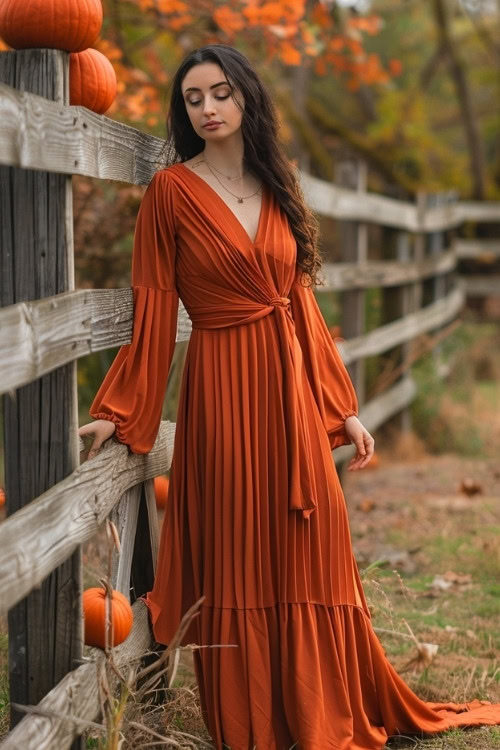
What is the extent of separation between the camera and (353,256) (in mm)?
6820

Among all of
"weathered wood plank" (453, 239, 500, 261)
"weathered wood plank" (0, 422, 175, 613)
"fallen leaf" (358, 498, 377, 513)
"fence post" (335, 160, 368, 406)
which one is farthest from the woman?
"weathered wood plank" (453, 239, 500, 261)

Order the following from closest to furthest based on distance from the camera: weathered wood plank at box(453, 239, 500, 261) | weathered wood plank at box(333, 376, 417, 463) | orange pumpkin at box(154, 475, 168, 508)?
1. orange pumpkin at box(154, 475, 168, 508)
2. weathered wood plank at box(333, 376, 417, 463)
3. weathered wood plank at box(453, 239, 500, 261)

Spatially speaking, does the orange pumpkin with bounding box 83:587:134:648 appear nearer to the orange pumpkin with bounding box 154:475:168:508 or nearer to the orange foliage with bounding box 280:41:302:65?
the orange pumpkin with bounding box 154:475:168:508

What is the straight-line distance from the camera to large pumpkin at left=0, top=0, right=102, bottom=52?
2541 mm

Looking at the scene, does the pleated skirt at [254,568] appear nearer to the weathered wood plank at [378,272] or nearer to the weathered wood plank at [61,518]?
the weathered wood plank at [61,518]

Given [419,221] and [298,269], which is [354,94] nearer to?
[419,221]

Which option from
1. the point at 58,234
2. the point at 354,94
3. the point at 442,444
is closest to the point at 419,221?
the point at 442,444

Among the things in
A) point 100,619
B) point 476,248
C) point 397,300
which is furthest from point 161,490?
point 476,248

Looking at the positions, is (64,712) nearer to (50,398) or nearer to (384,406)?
(50,398)

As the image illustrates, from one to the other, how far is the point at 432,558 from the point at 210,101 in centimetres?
292

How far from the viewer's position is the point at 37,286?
2.37 meters

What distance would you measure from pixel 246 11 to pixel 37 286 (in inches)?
164

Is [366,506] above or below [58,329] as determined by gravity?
below

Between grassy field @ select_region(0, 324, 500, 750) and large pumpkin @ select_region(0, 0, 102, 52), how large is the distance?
1725mm
